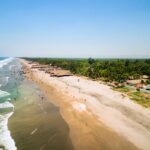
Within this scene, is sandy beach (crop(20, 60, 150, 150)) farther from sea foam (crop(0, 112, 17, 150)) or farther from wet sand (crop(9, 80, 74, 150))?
sea foam (crop(0, 112, 17, 150))

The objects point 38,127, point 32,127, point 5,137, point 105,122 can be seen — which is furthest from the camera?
point 105,122

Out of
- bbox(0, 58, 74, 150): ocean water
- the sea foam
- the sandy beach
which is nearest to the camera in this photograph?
the sea foam

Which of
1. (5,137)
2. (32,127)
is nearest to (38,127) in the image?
(32,127)

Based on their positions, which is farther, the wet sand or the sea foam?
the wet sand

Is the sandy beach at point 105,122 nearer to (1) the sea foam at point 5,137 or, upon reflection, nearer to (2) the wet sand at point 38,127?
(2) the wet sand at point 38,127

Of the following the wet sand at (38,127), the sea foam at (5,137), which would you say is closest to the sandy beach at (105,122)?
the wet sand at (38,127)

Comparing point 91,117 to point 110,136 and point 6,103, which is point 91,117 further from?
point 6,103

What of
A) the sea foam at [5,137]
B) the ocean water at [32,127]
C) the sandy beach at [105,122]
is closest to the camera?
the sea foam at [5,137]

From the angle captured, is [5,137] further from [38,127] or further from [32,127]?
[38,127]

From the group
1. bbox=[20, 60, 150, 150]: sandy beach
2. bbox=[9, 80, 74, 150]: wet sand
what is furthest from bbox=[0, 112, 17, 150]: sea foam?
bbox=[20, 60, 150, 150]: sandy beach
